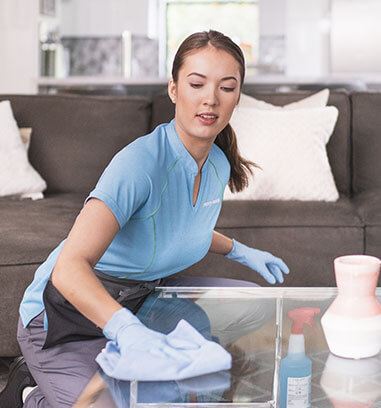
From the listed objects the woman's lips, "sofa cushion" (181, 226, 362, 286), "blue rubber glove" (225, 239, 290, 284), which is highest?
the woman's lips

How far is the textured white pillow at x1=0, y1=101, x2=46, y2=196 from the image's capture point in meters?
3.25

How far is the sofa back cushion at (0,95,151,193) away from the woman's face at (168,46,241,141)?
180cm

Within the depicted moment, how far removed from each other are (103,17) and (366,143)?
4964 millimetres

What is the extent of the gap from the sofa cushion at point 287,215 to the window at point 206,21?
17.2 ft

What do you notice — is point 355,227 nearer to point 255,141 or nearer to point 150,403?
point 255,141

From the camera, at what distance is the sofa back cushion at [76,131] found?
3430 millimetres

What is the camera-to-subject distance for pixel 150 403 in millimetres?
1247

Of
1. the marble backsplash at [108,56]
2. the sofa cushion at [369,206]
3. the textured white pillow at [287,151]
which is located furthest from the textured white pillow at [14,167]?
the marble backsplash at [108,56]

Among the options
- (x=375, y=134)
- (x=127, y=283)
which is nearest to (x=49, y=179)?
(x=375, y=134)

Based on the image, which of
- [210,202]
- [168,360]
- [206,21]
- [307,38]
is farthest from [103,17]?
[168,360]

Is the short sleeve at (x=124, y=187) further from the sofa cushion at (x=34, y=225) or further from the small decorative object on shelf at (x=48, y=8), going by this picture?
the small decorative object on shelf at (x=48, y=8)

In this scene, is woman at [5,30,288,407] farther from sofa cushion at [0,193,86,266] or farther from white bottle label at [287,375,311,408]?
sofa cushion at [0,193,86,266]

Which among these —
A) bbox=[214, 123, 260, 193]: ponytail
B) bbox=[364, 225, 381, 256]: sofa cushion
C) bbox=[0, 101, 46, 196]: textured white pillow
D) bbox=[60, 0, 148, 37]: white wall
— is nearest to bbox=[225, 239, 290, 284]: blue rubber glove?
bbox=[214, 123, 260, 193]: ponytail

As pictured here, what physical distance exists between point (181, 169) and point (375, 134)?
1891 mm
